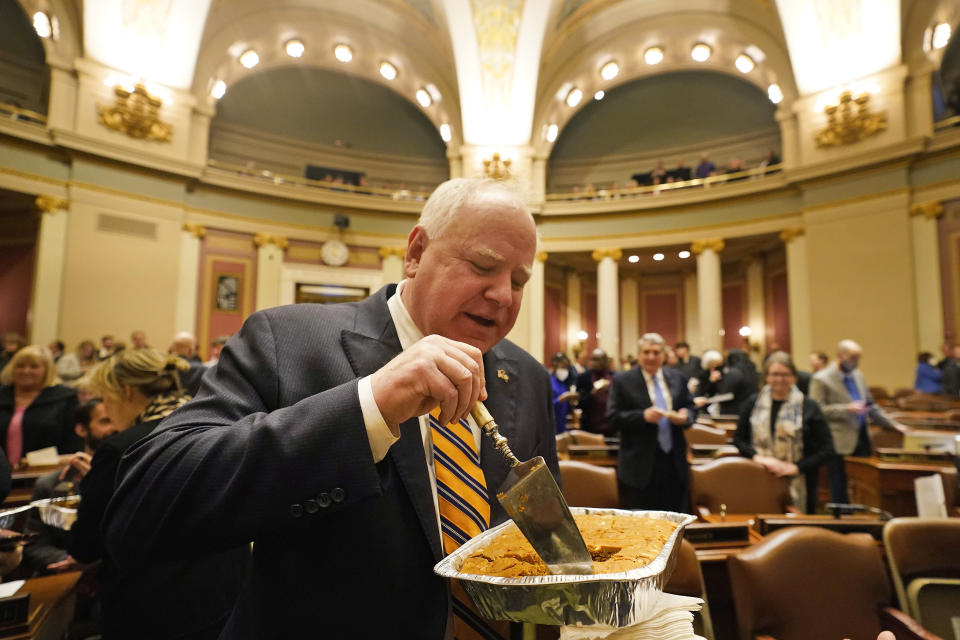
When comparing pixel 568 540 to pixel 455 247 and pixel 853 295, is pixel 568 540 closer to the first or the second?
pixel 455 247

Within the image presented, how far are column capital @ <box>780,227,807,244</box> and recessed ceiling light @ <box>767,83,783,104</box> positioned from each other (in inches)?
119

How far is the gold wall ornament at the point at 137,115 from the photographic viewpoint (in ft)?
31.3

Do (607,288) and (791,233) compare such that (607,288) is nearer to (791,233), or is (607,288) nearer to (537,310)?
(537,310)

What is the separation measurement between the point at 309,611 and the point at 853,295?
11.2 meters

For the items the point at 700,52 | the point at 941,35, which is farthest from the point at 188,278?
the point at 941,35

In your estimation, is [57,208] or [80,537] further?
[57,208]

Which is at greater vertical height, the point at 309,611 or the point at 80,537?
the point at 309,611

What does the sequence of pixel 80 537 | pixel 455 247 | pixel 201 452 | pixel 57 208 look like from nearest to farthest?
pixel 201 452 → pixel 455 247 → pixel 80 537 → pixel 57 208

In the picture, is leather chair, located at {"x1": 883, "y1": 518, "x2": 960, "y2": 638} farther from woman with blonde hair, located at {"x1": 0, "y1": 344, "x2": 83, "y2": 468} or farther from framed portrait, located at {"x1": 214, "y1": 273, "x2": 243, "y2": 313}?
framed portrait, located at {"x1": 214, "y1": 273, "x2": 243, "y2": 313}

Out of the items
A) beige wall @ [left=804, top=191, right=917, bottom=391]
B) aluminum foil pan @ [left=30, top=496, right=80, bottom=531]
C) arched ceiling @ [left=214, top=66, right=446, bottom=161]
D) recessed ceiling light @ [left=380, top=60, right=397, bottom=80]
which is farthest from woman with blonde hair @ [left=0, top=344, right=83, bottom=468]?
recessed ceiling light @ [left=380, top=60, right=397, bottom=80]

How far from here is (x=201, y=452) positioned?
0.76 m

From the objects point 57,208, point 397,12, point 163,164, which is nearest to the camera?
point 57,208

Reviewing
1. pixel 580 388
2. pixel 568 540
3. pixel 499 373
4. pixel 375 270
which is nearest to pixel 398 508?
pixel 568 540

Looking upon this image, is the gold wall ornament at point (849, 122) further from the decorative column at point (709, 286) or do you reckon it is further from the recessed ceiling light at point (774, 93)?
the decorative column at point (709, 286)
